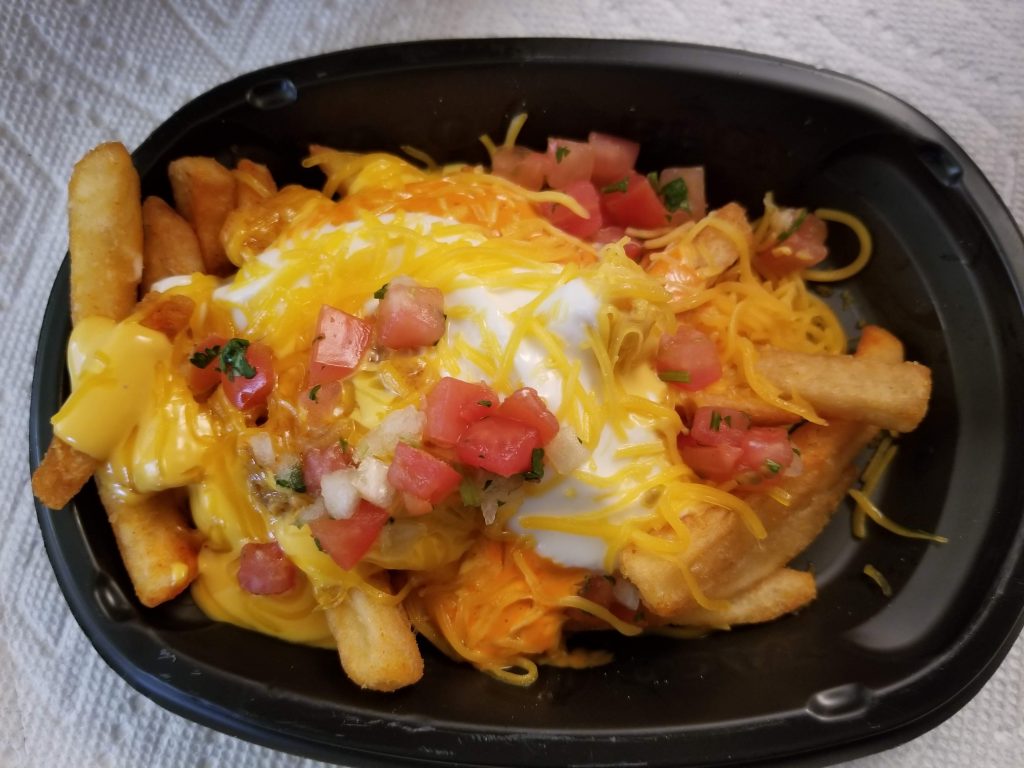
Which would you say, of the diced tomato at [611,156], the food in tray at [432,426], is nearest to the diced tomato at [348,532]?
the food in tray at [432,426]

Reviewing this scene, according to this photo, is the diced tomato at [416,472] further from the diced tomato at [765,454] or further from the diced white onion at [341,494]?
the diced tomato at [765,454]

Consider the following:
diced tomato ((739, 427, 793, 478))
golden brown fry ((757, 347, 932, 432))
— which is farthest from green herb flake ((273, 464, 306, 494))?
golden brown fry ((757, 347, 932, 432))

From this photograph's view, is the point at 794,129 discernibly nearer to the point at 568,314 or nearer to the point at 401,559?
the point at 568,314

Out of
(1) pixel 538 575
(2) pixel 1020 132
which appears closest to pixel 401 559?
(1) pixel 538 575

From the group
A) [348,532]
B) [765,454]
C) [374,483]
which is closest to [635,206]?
[765,454]

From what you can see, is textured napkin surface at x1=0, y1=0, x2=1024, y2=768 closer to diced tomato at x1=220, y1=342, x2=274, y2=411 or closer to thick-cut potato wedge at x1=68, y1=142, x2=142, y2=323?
thick-cut potato wedge at x1=68, y1=142, x2=142, y2=323
